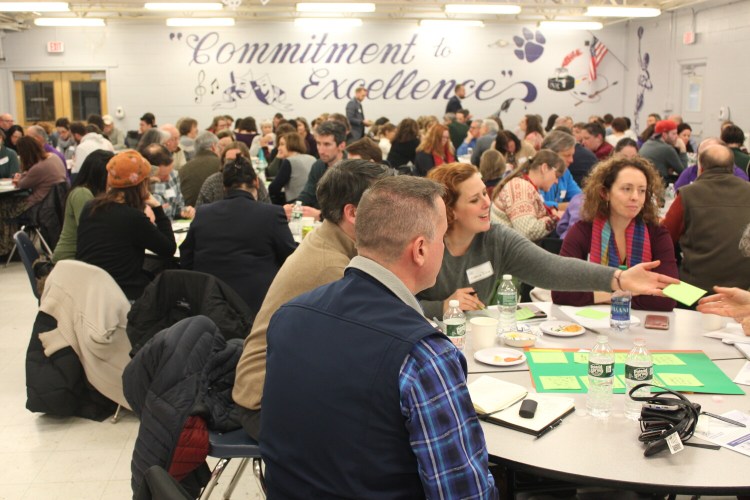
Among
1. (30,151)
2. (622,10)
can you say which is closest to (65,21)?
(30,151)

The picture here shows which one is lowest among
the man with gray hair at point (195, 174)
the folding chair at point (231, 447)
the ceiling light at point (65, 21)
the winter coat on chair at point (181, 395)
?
the folding chair at point (231, 447)

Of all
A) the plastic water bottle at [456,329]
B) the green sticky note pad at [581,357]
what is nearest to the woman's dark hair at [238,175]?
the plastic water bottle at [456,329]

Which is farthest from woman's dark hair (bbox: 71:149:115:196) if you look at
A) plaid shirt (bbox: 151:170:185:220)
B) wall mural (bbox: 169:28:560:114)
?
wall mural (bbox: 169:28:560:114)

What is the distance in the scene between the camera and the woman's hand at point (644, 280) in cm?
292

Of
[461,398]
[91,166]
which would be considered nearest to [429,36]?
[91,166]

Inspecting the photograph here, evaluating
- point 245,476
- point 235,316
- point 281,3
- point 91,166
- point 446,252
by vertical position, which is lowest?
point 245,476

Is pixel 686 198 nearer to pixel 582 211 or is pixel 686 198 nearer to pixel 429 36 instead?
pixel 582 211

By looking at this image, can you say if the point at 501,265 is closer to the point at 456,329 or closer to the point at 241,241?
the point at 456,329

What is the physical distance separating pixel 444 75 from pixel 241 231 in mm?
12335

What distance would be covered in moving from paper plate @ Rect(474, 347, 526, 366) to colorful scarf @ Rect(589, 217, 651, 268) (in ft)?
3.46

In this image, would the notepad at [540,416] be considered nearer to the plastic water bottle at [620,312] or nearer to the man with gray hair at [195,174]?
the plastic water bottle at [620,312]

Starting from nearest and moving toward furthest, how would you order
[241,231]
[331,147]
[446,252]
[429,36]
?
[446,252] < [241,231] < [331,147] < [429,36]

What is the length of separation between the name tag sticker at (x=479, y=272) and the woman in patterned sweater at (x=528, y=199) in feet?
5.30

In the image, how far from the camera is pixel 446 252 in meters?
3.32
